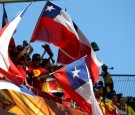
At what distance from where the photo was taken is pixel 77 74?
11.8 m

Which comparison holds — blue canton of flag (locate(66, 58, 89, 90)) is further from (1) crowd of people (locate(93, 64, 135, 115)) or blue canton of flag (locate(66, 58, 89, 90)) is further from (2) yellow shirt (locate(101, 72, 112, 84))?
(2) yellow shirt (locate(101, 72, 112, 84))

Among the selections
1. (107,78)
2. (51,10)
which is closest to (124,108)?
(107,78)

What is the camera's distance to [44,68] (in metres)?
12.0

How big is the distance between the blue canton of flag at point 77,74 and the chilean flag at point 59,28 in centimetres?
107

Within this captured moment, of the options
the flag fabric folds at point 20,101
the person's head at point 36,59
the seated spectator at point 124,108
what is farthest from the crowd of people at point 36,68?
the seated spectator at point 124,108

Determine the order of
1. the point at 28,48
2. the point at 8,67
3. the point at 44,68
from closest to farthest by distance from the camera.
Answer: the point at 8,67, the point at 28,48, the point at 44,68

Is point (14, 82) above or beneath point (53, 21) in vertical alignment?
beneath

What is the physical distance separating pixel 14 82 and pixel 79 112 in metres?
2.93

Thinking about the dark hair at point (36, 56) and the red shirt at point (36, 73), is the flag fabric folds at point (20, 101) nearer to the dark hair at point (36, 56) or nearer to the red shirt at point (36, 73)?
the red shirt at point (36, 73)

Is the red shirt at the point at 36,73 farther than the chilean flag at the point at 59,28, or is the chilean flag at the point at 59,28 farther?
the chilean flag at the point at 59,28

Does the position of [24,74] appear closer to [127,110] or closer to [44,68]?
[44,68]

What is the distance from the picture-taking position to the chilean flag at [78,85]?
11.5 meters

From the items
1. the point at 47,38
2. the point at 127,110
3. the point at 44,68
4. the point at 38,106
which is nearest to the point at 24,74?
the point at 38,106

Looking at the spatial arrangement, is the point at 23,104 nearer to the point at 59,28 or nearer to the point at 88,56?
the point at 59,28
